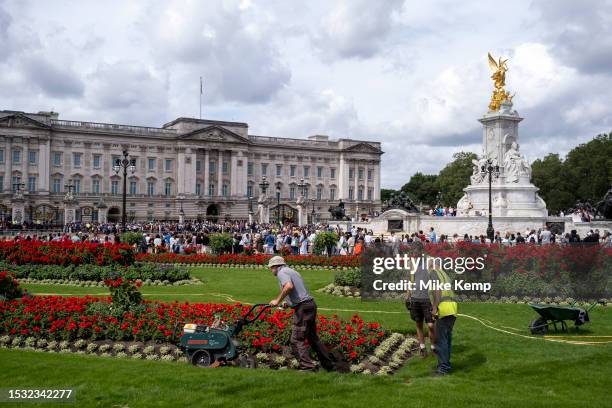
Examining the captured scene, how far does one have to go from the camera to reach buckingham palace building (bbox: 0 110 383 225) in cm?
8144

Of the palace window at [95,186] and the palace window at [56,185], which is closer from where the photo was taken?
the palace window at [56,185]

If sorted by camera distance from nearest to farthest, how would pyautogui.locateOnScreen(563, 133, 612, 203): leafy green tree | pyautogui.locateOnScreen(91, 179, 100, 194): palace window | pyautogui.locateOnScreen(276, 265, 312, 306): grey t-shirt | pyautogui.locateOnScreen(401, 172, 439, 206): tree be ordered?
pyautogui.locateOnScreen(276, 265, 312, 306): grey t-shirt < pyautogui.locateOnScreen(563, 133, 612, 203): leafy green tree < pyautogui.locateOnScreen(91, 179, 100, 194): palace window < pyautogui.locateOnScreen(401, 172, 439, 206): tree

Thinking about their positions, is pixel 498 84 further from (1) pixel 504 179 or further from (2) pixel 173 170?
(2) pixel 173 170

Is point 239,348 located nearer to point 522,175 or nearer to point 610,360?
point 610,360

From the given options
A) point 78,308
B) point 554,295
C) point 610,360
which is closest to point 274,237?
point 554,295

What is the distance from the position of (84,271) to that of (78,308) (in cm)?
947

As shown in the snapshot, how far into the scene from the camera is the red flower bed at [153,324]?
10.4 m

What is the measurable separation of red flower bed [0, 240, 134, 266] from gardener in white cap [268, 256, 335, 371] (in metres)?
14.4

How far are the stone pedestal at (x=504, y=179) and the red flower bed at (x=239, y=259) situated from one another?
17683 millimetres

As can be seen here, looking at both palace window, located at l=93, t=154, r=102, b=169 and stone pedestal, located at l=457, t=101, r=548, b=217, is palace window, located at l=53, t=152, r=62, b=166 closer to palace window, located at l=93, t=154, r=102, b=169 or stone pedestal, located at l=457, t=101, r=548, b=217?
palace window, located at l=93, t=154, r=102, b=169

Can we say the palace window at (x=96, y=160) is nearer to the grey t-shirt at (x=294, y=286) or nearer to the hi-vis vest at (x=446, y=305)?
the grey t-shirt at (x=294, y=286)

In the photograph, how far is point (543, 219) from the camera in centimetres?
3894

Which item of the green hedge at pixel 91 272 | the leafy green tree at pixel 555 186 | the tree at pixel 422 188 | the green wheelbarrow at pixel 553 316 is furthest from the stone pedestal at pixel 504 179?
the tree at pixel 422 188

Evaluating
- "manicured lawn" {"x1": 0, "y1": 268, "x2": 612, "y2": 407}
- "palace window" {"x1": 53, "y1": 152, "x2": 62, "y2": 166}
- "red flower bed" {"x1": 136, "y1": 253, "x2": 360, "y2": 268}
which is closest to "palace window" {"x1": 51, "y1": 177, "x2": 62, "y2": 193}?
"palace window" {"x1": 53, "y1": 152, "x2": 62, "y2": 166}
